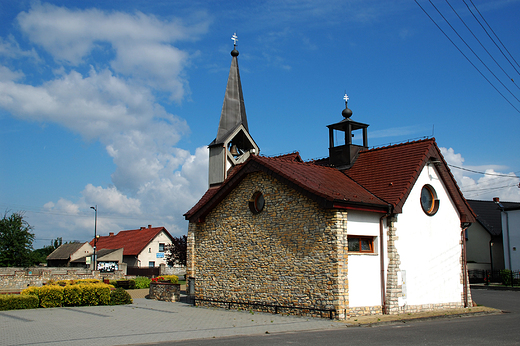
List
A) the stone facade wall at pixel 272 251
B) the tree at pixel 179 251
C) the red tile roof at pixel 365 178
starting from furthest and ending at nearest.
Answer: the tree at pixel 179 251 < the red tile roof at pixel 365 178 < the stone facade wall at pixel 272 251

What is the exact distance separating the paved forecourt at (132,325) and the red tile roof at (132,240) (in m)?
40.9

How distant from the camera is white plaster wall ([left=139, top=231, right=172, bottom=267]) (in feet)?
192

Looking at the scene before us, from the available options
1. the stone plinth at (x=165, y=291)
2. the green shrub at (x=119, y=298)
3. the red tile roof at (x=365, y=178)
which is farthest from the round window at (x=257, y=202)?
the green shrub at (x=119, y=298)

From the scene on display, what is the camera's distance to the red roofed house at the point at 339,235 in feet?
49.6

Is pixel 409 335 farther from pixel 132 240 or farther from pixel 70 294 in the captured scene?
pixel 132 240

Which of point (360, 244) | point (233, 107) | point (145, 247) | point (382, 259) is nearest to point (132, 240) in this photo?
point (145, 247)

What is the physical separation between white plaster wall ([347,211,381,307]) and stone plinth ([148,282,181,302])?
10.7 meters

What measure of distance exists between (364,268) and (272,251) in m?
3.48

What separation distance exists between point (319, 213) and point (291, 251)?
6.12ft

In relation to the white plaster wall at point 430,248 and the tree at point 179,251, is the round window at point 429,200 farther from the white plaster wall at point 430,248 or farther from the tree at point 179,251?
the tree at point 179,251

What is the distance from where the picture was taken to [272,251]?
55.2 feet

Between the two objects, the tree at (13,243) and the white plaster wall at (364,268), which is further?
the tree at (13,243)

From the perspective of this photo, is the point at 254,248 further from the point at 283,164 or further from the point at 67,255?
the point at 67,255

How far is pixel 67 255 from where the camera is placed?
64.5 m
